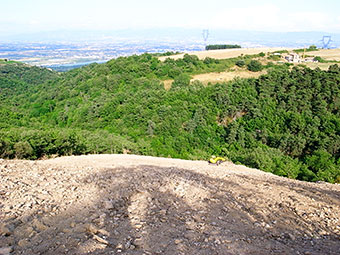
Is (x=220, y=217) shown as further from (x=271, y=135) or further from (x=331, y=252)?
(x=271, y=135)

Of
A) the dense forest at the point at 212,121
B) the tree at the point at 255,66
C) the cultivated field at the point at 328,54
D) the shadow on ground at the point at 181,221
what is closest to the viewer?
the shadow on ground at the point at 181,221

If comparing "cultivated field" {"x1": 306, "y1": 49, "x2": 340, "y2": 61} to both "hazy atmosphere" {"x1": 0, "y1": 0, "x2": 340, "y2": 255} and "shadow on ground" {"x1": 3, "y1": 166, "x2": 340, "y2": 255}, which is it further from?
"shadow on ground" {"x1": 3, "y1": 166, "x2": 340, "y2": 255}

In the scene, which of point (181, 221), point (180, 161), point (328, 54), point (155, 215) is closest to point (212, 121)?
point (180, 161)

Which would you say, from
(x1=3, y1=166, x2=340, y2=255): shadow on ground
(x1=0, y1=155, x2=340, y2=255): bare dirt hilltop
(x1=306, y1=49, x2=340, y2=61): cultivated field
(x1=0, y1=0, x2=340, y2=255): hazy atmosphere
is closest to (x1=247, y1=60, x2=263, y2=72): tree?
(x1=0, y1=0, x2=340, y2=255): hazy atmosphere

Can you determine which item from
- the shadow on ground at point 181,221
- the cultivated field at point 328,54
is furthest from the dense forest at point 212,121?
the shadow on ground at point 181,221

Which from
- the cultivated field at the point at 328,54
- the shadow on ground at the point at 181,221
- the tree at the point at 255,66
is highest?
the cultivated field at the point at 328,54

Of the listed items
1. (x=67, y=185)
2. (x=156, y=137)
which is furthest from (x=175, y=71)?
(x=67, y=185)

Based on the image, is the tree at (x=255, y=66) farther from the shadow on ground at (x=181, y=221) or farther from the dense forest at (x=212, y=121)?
the shadow on ground at (x=181, y=221)
